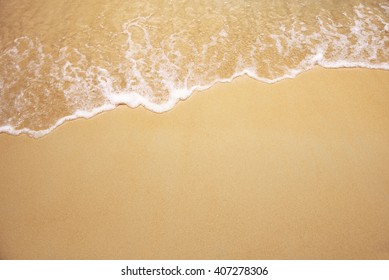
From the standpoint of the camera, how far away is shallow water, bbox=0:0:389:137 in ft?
9.89

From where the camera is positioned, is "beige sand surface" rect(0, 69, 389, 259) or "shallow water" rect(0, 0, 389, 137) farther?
"shallow water" rect(0, 0, 389, 137)

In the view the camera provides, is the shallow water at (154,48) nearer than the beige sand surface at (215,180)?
No

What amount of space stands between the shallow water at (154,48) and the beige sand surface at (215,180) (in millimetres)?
302

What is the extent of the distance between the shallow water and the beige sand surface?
0.99ft

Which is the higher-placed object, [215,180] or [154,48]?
[154,48]

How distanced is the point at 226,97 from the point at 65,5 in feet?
9.78

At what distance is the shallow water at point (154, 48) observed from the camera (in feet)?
9.89

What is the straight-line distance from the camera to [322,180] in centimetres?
240

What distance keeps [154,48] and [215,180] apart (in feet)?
6.51

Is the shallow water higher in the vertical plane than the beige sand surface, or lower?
higher

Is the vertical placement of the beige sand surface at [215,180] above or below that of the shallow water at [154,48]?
below

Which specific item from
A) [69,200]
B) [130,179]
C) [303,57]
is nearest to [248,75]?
[303,57]

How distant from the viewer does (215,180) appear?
7.90 feet
